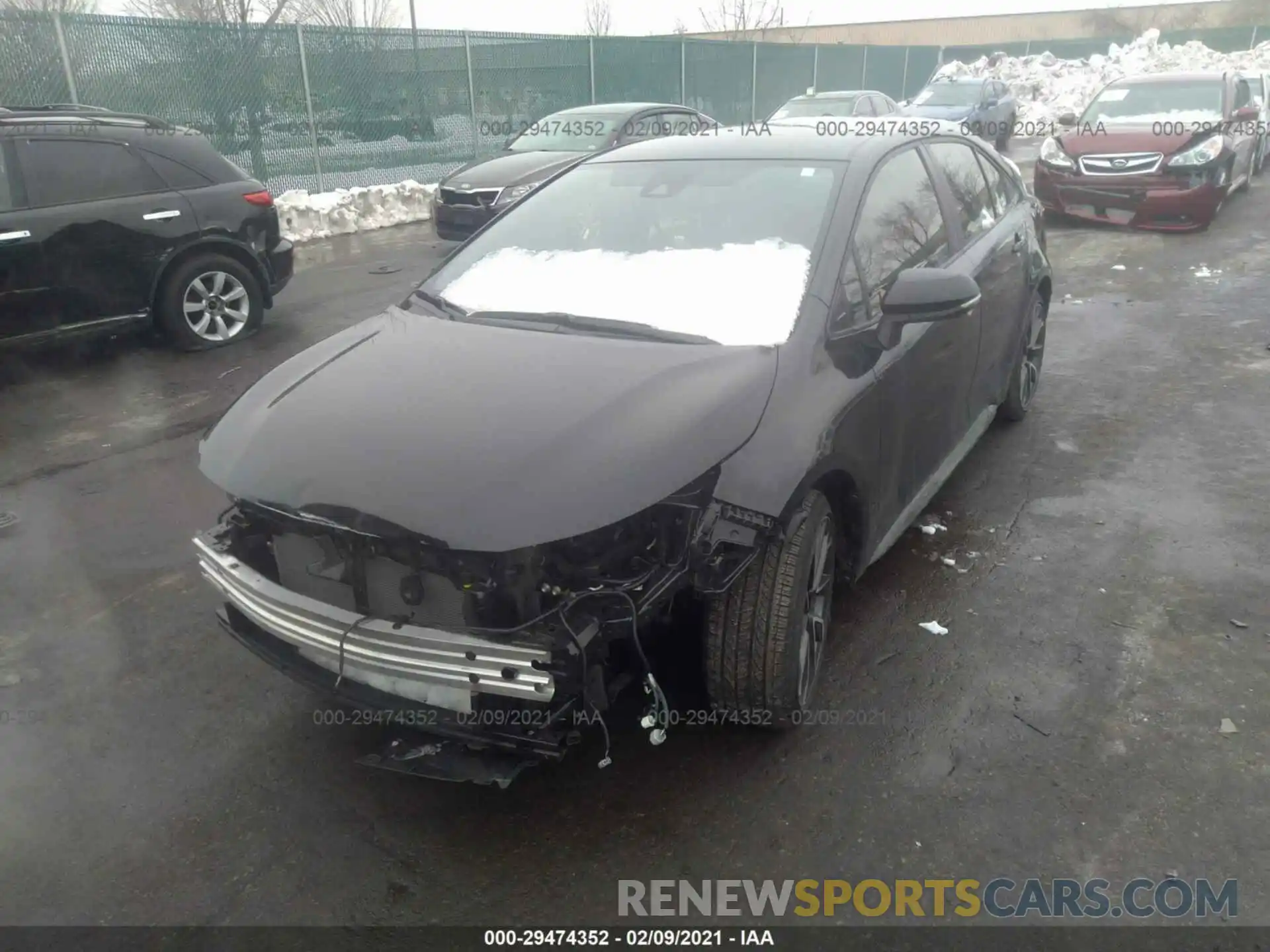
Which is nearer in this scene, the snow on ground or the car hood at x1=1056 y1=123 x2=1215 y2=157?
the car hood at x1=1056 y1=123 x2=1215 y2=157

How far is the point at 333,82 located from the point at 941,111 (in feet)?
39.1

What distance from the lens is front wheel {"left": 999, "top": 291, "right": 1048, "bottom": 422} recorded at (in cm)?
503

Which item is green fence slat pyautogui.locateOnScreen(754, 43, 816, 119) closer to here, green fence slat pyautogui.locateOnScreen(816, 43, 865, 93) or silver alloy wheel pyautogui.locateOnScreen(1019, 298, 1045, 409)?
green fence slat pyautogui.locateOnScreen(816, 43, 865, 93)

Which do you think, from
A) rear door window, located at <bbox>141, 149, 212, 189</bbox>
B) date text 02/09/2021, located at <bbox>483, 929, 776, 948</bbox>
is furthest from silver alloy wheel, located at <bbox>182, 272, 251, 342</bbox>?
date text 02/09/2021, located at <bbox>483, 929, 776, 948</bbox>

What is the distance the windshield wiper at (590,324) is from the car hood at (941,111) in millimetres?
17081

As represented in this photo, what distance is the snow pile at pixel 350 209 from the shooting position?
40.8 ft

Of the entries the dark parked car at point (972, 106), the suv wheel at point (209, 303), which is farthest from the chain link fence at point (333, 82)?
the suv wheel at point (209, 303)

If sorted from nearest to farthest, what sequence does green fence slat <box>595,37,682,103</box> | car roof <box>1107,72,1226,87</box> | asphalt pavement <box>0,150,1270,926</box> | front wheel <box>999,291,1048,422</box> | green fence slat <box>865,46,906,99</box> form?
1. asphalt pavement <box>0,150,1270,926</box>
2. front wheel <box>999,291,1048,422</box>
3. car roof <box>1107,72,1226,87</box>
4. green fence slat <box>595,37,682,103</box>
5. green fence slat <box>865,46,906,99</box>

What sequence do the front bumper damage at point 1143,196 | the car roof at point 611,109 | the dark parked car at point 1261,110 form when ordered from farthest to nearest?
the dark parked car at point 1261,110
the car roof at point 611,109
the front bumper damage at point 1143,196

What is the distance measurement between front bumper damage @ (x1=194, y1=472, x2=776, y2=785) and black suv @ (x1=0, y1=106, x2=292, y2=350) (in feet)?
16.5

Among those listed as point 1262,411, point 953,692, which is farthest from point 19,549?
point 1262,411

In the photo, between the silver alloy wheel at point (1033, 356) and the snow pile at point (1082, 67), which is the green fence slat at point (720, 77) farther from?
the silver alloy wheel at point (1033, 356)

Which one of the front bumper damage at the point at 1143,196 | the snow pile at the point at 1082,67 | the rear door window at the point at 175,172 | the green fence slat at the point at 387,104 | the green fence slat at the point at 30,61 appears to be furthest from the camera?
the snow pile at the point at 1082,67

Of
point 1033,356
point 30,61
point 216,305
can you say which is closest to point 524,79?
point 30,61
